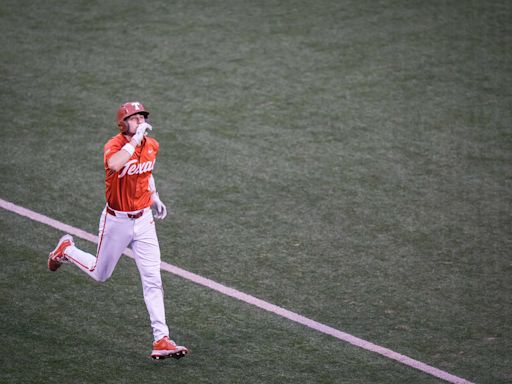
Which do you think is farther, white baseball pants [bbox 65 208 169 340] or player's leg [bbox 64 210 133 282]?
player's leg [bbox 64 210 133 282]

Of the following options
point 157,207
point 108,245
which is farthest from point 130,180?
point 108,245

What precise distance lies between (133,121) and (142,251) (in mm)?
1070

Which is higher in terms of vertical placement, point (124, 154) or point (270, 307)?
point (124, 154)

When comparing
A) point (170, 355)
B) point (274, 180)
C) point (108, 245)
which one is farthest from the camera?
point (274, 180)

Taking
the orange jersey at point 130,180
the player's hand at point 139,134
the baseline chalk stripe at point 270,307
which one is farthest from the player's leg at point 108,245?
the baseline chalk stripe at point 270,307

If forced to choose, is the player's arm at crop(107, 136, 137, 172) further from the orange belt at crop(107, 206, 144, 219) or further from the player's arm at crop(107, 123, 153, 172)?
the orange belt at crop(107, 206, 144, 219)

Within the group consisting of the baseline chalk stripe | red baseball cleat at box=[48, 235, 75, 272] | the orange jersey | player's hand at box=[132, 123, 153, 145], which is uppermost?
player's hand at box=[132, 123, 153, 145]

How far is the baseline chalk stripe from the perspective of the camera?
7.10 metres

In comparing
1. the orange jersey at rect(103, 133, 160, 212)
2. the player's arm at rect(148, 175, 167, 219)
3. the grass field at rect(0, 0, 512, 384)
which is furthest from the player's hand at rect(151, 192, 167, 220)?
the grass field at rect(0, 0, 512, 384)

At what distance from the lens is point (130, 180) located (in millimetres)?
7020

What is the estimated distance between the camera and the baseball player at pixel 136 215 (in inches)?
272

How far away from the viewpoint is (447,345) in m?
7.45

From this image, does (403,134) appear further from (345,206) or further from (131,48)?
(131,48)

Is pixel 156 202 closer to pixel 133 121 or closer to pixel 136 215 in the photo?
pixel 136 215
